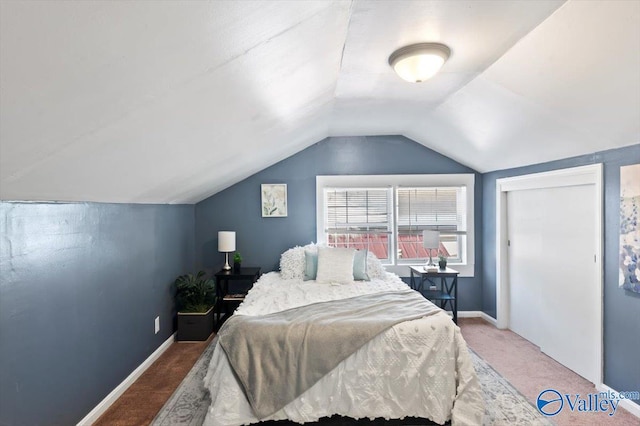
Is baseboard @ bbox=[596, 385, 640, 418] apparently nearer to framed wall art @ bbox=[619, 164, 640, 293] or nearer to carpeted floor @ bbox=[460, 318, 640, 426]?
carpeted floor @ bbox=[460, 318, 640, 426]

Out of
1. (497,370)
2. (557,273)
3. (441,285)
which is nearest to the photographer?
(497,370)

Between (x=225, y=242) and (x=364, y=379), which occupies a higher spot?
(x=225, y=242)

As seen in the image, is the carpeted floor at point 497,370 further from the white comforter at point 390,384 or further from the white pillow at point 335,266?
the white pillow at point 335,266

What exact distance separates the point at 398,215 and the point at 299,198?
1.35 metres

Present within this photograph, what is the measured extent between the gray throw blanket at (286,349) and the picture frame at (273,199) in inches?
88.1

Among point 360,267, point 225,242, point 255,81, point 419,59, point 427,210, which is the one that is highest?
point 419,59

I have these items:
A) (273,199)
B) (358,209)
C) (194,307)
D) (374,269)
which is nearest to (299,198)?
(273,199)

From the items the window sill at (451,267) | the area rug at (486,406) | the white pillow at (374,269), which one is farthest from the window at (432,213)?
the area rug at (486,406)

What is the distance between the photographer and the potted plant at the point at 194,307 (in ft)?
12.8

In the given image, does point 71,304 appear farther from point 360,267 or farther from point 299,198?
point 299,198

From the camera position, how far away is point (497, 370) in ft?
10.4

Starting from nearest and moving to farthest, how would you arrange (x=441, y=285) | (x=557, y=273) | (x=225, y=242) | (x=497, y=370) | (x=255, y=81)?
(x=255, y=81) < (x=497, y=370) < (x=557, y=273) < (x=225, y=242) < (x=441, y=285)

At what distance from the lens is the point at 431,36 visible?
208 centimetres

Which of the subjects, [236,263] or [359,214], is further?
[359,214]
